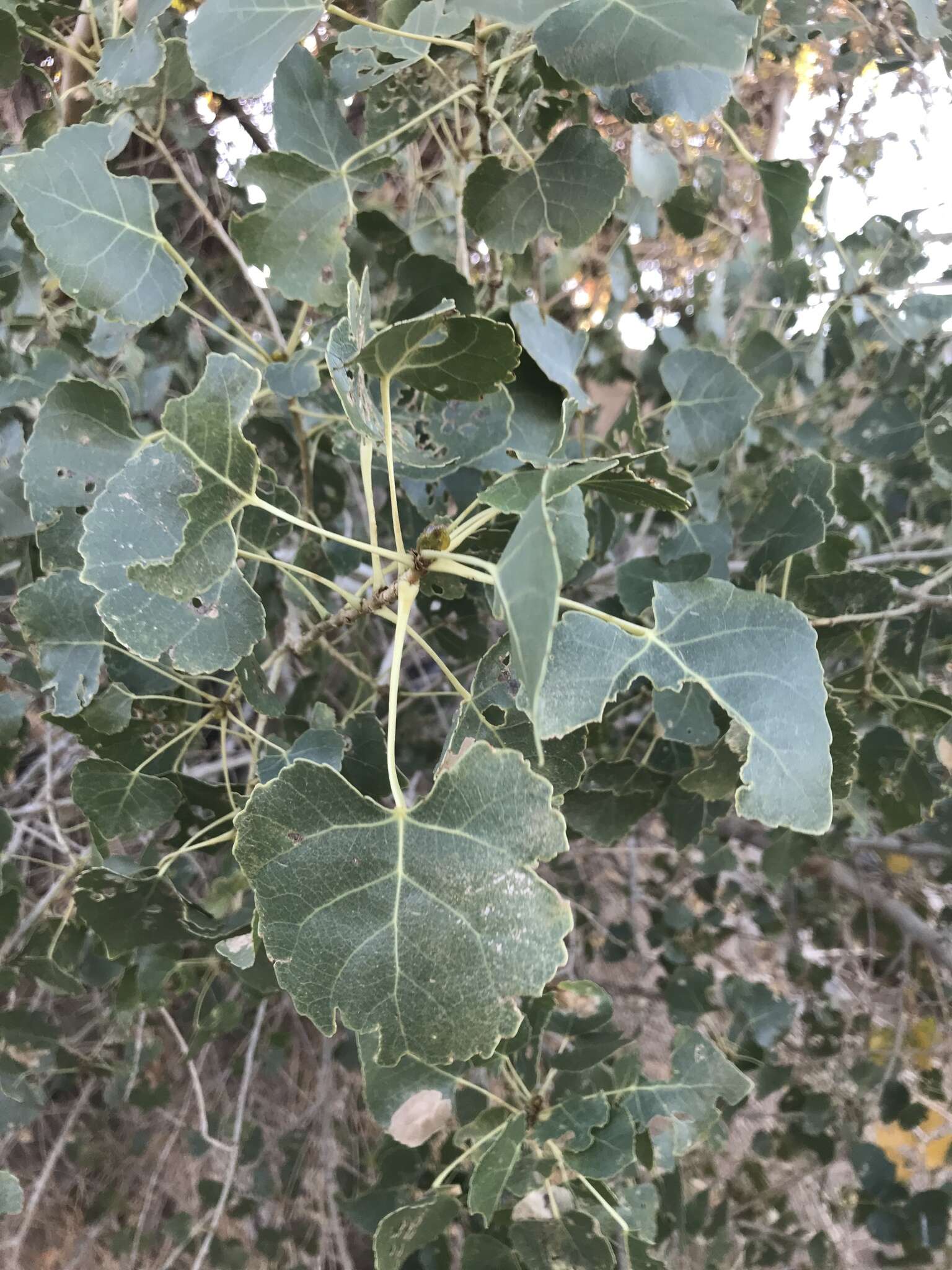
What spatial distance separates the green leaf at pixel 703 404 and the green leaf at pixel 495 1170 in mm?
560

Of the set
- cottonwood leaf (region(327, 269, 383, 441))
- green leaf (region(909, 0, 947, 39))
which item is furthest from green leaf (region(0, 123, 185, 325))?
green leaf (region(909, 0, 947, 39))

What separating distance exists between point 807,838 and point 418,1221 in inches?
21.5

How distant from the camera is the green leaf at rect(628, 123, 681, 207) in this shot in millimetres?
749

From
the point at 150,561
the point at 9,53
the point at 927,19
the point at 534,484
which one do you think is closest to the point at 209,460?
the point at 150,561

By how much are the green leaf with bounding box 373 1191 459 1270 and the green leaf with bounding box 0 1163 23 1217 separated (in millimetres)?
249

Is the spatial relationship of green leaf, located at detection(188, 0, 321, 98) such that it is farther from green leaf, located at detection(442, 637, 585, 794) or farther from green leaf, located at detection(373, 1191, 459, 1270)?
green leaf, located at detection(373, 1191, 459, 1270)

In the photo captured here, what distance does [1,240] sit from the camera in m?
0.64

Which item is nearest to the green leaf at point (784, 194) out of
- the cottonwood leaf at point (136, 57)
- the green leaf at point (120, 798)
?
the cottonwood leaf at point (136, 57)

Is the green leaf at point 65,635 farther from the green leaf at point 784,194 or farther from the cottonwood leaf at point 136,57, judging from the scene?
the green leaf at point 784,194

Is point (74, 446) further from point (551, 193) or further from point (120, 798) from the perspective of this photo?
point (551, 193)

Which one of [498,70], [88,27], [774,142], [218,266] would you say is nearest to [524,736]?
[498,70]

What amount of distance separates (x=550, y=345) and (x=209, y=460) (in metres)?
0.29

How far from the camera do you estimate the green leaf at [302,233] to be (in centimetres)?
56

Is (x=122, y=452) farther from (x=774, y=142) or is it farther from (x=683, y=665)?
(x=774, y=142)
